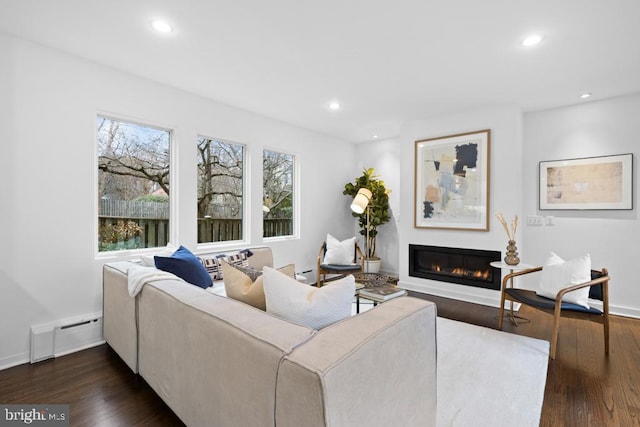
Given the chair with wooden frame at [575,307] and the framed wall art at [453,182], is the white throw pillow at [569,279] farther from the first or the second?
the framed wall art at [453,182]

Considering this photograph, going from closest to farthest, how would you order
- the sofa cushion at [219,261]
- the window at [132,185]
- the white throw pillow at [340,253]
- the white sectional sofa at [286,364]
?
the white sectional sofa at [286,364], the window at [132,185], the sofa cushion at [219,261], the white throw pillow at [340,253]

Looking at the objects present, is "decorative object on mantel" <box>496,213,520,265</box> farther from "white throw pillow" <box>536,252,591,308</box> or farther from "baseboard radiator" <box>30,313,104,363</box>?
"baseboard radiator" <box>30,313,104,363</box>

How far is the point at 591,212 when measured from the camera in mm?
3791

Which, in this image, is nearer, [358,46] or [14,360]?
[14,360]

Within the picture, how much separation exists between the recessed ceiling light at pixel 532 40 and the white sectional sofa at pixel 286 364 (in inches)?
92.0

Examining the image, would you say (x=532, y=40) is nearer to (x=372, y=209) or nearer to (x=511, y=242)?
(x=511, y=242)

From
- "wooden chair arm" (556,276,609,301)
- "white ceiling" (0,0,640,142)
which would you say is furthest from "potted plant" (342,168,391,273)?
"wooden chair arm" (556,276,609,301)

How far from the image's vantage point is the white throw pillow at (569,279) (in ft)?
8.75

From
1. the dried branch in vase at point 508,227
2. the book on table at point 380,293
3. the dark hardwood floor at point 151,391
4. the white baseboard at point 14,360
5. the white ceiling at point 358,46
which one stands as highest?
the white ceiling at point 358,46

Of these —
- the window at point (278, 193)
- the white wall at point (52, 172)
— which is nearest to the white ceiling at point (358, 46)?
the white wall at point (52, 172)

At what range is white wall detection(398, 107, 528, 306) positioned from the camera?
3.86 meters

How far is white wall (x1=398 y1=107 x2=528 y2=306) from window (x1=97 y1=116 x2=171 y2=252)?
3313 millimetres

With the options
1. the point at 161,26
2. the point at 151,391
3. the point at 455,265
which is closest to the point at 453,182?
the point at 455,265

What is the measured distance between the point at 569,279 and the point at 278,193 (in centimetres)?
365
